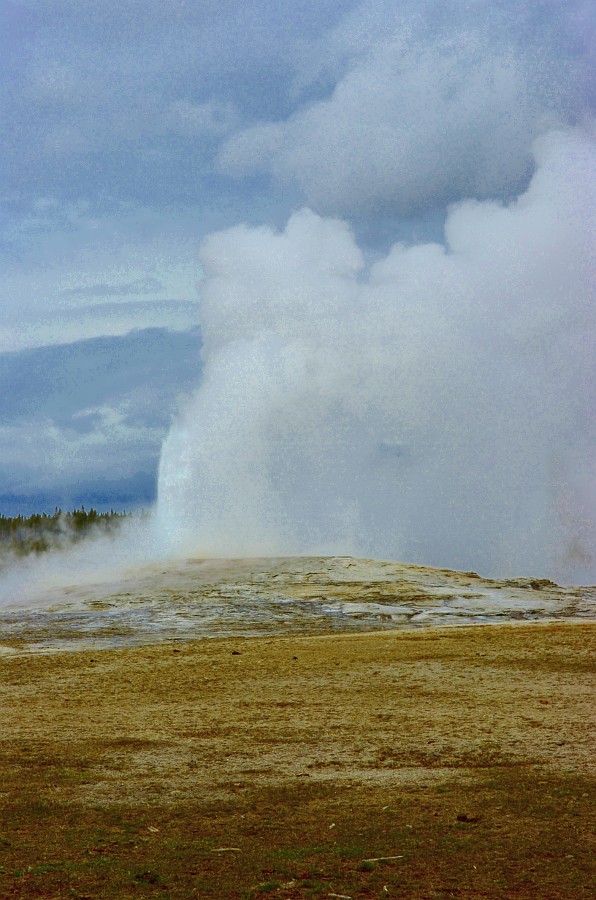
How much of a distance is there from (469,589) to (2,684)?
21682 mm

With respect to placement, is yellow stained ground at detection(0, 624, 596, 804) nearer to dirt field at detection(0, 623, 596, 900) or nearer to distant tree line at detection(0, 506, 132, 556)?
dirt field at detection(0, 623, 596, 900)

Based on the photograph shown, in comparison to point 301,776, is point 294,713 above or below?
above

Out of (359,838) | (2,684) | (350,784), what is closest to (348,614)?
(2,684)

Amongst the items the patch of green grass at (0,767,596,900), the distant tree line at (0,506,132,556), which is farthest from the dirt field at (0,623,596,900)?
the distant tree line at (0,506,132,556)

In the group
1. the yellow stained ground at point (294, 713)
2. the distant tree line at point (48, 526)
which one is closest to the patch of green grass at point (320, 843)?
the yellow stained ground at point (294, 713)

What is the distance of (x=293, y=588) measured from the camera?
3712 centimetres

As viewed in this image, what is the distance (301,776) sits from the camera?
12438 mm

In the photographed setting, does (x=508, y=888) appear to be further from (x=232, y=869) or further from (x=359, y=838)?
(x=232, y=869)

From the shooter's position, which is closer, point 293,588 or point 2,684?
point 2,684

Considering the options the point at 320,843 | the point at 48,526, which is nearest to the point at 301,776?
the point at 320,843

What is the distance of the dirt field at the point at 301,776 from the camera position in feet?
28.7

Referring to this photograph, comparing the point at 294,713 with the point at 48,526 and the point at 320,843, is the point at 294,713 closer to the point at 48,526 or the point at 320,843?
the point at 320,843

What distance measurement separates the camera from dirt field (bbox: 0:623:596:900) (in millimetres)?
8758

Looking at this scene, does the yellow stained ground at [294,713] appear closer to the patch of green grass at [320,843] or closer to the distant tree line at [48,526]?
the patch of green grass at [320,843]
